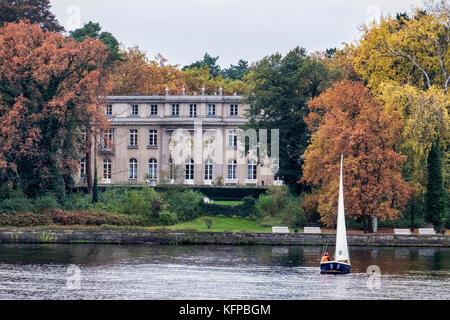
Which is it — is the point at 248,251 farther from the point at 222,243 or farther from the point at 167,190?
the point at 167,190

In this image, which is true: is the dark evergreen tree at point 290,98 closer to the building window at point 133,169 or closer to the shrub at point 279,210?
the shrub at point 279,210

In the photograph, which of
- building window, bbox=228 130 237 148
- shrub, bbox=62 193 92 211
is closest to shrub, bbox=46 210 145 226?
shrub, bbox=62 193 92 211

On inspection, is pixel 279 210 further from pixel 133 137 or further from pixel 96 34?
pixel 96 34

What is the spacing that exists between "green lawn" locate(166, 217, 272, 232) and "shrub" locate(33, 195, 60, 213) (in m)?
9.04

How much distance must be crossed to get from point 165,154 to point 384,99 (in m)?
33.6

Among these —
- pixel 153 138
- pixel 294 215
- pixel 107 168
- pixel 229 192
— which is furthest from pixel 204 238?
pixel 107 168

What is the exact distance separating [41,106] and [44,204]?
7990 millimetres

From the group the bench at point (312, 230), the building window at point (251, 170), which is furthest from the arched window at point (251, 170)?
the bench at point (312, 230)

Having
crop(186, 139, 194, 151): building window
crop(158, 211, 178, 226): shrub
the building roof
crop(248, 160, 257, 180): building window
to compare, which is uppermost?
the building roof

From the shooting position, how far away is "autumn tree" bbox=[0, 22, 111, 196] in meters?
68.2

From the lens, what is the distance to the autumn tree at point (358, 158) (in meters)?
64.1

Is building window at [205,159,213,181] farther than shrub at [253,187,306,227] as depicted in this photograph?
Yes

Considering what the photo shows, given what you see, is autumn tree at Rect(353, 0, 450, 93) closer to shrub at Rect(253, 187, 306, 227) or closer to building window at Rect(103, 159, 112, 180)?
shrub at Rect(253, 187, 306, 227)
